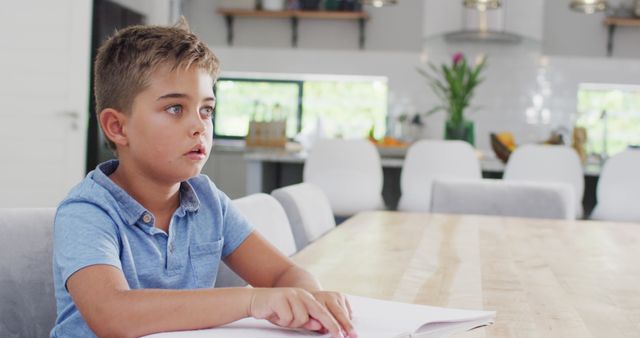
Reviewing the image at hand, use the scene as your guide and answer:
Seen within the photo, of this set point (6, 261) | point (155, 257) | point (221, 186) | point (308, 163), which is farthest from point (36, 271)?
point (221, 186)

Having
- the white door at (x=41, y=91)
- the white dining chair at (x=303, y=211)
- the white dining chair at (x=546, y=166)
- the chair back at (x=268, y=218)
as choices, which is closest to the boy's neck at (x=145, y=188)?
the chair back at (x=268, y=218)

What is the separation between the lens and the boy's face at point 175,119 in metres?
0.98

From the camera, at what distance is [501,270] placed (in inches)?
55.1

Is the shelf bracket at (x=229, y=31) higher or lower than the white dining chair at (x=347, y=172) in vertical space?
higher

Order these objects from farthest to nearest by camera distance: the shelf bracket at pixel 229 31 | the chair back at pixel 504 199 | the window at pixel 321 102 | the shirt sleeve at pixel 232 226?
the shelf bracket at pixel 229 31 → the window at pixel 321 102 → the chair back at pixel 504 199 → the shirt sleeve at pixel 232 226

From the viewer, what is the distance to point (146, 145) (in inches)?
39.5

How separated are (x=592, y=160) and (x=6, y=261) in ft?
16.9

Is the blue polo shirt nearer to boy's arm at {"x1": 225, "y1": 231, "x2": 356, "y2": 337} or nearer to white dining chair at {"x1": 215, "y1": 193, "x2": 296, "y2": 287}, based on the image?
boy's arm at {"x1": 225, "y1": 231, "x2": 356, "y2": 337}

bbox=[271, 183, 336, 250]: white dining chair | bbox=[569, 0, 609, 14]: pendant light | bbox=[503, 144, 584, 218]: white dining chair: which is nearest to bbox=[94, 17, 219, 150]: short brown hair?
bbox=[271, 183, 336, 250]: white dining chair

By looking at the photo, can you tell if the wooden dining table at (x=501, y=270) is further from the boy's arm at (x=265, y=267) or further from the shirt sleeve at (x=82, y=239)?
the shirt sleeve at (x=82, y=239)

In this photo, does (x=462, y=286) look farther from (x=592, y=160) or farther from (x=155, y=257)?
(x=592, y=160)

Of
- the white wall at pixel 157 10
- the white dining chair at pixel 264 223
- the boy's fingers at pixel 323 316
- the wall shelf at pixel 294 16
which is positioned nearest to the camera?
the boy's fingers at pixel 323 316

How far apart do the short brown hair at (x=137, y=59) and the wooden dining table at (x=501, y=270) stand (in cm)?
38

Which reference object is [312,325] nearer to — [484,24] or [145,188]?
[145,188]
